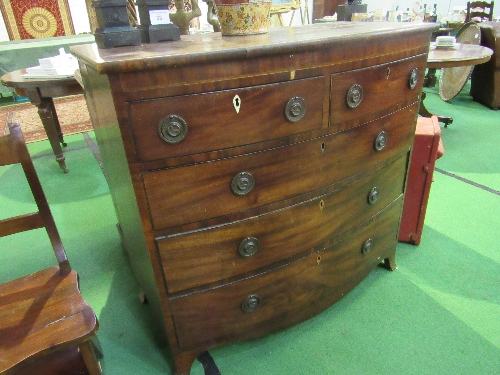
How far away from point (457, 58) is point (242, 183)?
2683mm

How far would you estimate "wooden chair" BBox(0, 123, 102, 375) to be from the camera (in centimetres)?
97

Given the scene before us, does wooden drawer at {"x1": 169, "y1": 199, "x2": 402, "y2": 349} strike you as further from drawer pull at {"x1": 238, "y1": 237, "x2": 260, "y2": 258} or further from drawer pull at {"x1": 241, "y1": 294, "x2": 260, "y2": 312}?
drawer pull at {"x1": 238, "y1": 237, "x2": 260, "y2": 258}

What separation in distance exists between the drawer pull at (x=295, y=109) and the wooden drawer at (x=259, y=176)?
0.30 feet

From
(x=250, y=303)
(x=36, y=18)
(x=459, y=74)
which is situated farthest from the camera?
(x=36, y=18)

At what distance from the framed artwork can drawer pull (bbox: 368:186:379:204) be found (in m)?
7.94

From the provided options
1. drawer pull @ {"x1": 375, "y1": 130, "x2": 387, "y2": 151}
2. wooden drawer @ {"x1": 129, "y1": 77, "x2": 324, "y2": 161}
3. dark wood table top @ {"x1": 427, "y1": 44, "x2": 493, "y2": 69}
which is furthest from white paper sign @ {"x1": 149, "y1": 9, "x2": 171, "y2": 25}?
dark wood table top @ {"x1": 427, "y1": 44, "x2": 493, "y2": 69}

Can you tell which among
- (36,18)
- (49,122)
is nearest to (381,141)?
(49,122)

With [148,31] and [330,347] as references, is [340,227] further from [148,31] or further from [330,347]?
[148,31]

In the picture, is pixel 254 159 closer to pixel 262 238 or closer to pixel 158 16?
pixel 262 238

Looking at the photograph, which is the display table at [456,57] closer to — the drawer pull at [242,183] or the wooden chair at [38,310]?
the drawer pull at [242,183]

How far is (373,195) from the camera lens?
146 centimetres

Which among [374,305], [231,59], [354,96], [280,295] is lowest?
[374,305]

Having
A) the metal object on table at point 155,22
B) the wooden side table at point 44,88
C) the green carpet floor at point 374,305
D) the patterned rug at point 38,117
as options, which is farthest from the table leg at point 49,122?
the metal object on table at point 155,22

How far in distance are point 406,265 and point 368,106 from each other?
102cm
